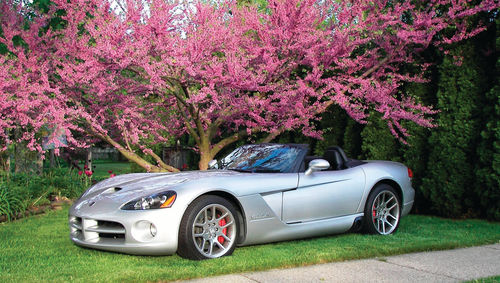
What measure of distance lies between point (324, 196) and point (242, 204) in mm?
1227

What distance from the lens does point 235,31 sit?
851 centimetres

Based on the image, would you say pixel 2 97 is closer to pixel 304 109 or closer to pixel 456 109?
pixel 304 109

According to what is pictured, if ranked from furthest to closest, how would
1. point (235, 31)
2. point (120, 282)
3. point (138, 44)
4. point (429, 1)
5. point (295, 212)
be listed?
point (429, 1) < point (235, 31) < point (138, 44) < point (295, 212) < point (120, 282)

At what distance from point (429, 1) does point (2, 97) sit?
742 centimetres

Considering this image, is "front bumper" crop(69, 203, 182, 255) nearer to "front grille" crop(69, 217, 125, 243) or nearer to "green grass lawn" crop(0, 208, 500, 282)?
"front grille" crop(69, 217, 125, 243)

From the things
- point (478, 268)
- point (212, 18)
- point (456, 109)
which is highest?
point (212, 18)

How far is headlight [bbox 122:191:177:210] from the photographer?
16.9 ft

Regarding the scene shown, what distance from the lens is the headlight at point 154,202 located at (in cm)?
514

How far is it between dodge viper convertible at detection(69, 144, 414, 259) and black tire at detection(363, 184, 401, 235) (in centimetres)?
1

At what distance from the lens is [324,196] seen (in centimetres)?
634

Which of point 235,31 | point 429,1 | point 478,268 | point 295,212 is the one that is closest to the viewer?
point 478,268

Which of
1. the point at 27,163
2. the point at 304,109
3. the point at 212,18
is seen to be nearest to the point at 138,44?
the point at 212,18

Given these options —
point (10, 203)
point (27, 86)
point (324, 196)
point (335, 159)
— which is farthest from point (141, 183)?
point (10, 203)

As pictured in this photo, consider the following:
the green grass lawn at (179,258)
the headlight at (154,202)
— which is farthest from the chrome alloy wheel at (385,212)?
the headlight at (154,202)
